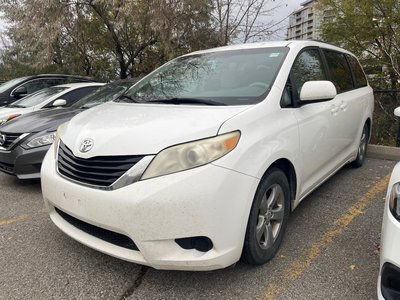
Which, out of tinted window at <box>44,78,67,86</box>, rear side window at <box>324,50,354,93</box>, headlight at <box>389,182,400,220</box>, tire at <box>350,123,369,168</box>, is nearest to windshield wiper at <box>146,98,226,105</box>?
headlight at <box>389,182,400,220</box>

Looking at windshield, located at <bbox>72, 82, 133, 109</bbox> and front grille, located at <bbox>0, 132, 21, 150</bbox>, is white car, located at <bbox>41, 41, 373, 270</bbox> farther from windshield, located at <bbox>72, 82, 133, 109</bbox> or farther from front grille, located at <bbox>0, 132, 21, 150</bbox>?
windshield, located at <bbox>72, 82, 133, 109</bbox>

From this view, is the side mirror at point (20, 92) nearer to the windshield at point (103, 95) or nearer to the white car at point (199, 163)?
the windshield at point (103, 95)

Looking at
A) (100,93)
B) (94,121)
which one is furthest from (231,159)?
(100,93)

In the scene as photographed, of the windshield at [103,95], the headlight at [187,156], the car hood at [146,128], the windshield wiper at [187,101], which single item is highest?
the windshield wiper at [187,101]

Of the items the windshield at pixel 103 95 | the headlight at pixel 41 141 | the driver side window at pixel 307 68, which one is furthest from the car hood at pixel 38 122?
the driver side window at pixel 307 68

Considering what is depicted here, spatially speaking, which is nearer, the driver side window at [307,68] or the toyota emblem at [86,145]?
the toyota emblem at [86,145]

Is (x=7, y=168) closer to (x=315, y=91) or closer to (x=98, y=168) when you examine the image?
(x=98, y=168)

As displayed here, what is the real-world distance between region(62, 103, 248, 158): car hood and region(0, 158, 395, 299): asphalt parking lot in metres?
0.87

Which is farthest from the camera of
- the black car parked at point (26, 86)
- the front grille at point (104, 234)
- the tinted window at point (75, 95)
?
the black car parked at point (26, 86)

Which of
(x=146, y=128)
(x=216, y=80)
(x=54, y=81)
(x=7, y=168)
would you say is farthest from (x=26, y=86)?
(x=146, y=128)

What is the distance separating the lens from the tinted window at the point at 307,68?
3.19m

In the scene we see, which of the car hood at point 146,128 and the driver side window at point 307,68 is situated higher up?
the driver side window at point 307,68

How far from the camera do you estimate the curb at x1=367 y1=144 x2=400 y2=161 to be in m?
Result: 5.72

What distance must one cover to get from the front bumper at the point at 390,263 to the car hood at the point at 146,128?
1.09 m
